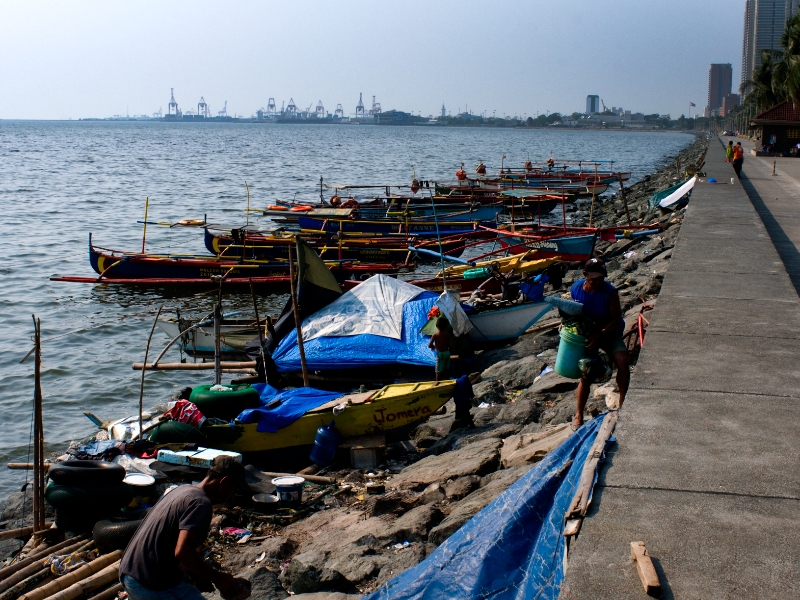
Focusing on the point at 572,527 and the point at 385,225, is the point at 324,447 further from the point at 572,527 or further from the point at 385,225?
the point at 385,225

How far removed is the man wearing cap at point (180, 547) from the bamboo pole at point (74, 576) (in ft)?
7.75

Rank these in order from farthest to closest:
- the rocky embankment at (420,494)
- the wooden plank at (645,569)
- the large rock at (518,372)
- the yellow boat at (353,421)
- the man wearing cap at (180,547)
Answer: the large rock at (518,372), the yellow boat at (353,421), the rocky embankment at (420,494), the man wearing cap at (180,547), the wooden plank at (645,569)

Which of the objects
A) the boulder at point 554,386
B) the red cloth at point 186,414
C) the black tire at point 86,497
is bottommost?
the black tire at point 86,497

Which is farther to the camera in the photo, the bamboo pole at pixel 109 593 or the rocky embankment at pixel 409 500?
the bamboo pole at pixel 109 593

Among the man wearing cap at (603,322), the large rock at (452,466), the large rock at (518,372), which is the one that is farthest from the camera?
the large rock at (518,372)

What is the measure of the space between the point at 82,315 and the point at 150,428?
40.4 feet

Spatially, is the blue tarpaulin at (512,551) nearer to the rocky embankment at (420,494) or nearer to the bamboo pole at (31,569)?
the rocky embankment at (420,494)

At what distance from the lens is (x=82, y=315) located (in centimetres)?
2145

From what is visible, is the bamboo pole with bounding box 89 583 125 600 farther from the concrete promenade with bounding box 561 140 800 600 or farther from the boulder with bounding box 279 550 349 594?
the concrete promenade with bounding box 561 140 800 600

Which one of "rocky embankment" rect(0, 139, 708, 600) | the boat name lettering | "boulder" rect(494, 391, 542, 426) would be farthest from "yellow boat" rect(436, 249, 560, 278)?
the boat name lettering

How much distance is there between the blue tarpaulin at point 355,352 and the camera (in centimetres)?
1342

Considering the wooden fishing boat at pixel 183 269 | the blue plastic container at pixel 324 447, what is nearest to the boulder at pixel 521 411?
the blue plastic container at pixel 324 447

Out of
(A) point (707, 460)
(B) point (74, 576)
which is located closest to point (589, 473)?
(A) point (707, 460)

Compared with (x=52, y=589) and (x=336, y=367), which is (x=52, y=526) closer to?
(x=52, y=589)
